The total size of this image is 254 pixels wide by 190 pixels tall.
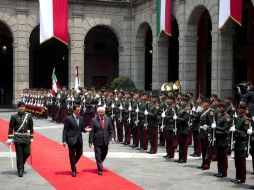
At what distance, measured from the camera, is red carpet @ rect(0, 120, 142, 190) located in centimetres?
1092

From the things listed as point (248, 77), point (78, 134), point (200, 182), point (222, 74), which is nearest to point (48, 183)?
point (78, 134)

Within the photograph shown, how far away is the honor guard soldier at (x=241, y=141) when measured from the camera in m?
11.0

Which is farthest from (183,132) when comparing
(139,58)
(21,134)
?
(139,58)

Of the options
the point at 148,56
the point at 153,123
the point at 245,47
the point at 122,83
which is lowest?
the point at 153,123

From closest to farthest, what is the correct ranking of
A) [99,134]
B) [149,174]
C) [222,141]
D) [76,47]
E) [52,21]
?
1. [222,141]
2. [149,174]
3. [99,134]
4. [52,21]
5. [76,47]

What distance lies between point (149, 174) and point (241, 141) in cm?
264

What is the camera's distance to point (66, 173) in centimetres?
1230

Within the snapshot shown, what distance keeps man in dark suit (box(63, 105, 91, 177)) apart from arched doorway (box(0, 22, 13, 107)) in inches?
1213

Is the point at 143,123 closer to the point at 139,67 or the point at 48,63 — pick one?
the point at 139,67

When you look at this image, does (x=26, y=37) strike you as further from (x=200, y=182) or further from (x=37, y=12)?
(x=200, y=182)

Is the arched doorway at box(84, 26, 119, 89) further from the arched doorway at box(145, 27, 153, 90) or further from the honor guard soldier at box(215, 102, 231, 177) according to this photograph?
the honor guard soldier at box(215, 102, 231, 177)

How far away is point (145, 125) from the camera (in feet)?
52.5

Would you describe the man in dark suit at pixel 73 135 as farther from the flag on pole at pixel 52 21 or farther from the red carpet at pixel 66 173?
the flag on pole at pixel 52 21

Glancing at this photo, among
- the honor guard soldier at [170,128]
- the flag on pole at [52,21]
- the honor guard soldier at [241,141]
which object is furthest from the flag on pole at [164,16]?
the honor guard soldier at [241,141]
